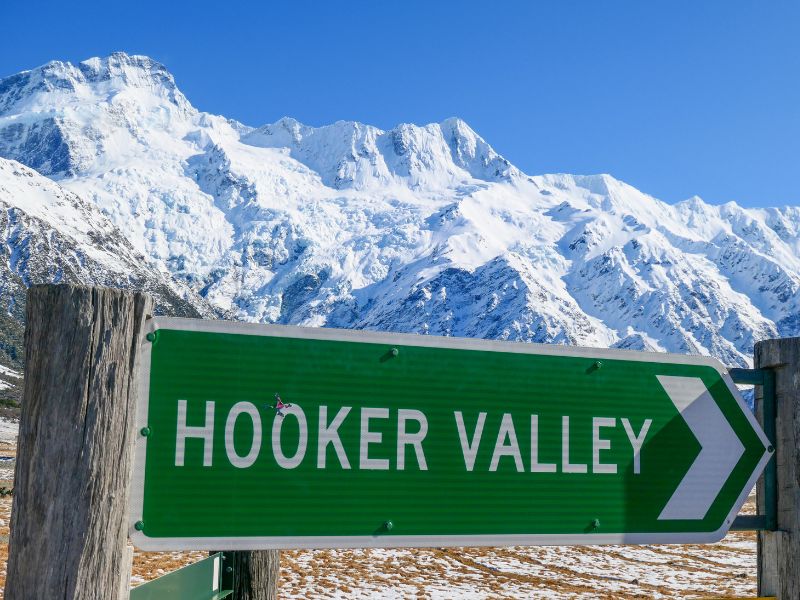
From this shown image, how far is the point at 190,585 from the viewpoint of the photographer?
277 cm

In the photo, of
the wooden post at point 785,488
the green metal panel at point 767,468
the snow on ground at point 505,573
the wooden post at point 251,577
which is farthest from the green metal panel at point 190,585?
the snow on ground at point 505,573

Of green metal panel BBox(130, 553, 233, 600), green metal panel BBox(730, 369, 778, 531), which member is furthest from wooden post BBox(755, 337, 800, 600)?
green metal panel BBox(130, 553, 233, 600)

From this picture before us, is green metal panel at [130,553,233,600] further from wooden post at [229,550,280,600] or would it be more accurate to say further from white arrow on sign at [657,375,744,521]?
white arrow on sign at [657,375,744,521]

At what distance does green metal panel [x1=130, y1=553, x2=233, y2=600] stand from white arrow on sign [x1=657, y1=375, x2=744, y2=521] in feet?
5.23

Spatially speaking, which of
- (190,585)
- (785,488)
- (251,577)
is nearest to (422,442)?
(190,585)

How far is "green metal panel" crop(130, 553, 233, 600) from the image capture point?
7.84 feet

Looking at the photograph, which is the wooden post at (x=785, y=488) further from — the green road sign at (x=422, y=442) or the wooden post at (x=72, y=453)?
the wooden post at (x=72, y=453)

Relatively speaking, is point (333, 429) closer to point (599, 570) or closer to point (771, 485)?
point (771, 485)

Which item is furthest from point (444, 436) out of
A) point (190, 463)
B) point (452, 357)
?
point (190, 463)

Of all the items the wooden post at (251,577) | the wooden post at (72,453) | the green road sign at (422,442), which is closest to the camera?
the wooden post at (72,453)

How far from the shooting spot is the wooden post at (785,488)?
276 cm

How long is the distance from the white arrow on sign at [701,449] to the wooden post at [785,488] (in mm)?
157

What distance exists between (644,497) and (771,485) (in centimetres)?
48

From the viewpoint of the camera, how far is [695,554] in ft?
71.2
